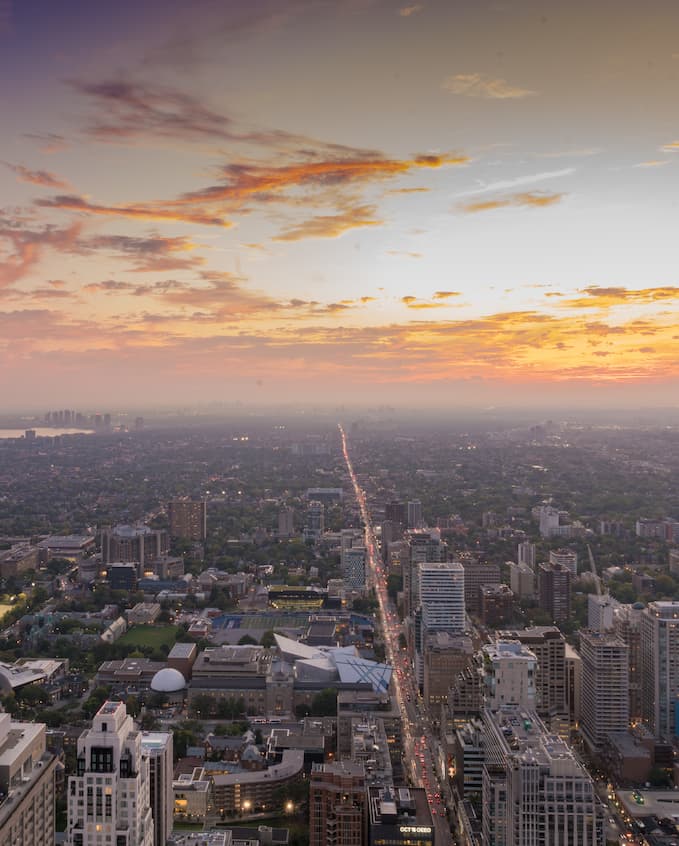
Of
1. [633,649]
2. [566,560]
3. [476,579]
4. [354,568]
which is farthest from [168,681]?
[566,560]

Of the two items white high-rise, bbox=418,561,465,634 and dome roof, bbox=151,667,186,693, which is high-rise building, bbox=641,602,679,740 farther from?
dome roof, bbox=151,667,186,693

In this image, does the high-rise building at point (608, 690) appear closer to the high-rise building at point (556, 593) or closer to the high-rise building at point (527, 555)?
the high-rise building at point (556, 593)

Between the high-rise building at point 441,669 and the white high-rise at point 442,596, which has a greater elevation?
the white high-rise at point 442,596

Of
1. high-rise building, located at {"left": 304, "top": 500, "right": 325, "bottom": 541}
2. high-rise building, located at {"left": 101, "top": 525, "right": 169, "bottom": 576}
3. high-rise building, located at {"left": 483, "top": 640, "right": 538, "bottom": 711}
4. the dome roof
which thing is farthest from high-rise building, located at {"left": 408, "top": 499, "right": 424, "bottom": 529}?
high-rise building, located at {"left": 483, "top": 640, "right": 538, "bottom": 711}

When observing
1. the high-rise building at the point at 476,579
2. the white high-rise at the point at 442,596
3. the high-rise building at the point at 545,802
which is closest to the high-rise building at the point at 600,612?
the white high-rise at the point at 442,596

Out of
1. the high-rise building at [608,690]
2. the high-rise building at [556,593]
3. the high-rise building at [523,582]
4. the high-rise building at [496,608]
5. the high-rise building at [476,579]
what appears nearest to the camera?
the high-rise building at [608,690]
